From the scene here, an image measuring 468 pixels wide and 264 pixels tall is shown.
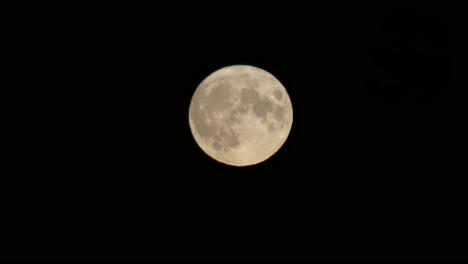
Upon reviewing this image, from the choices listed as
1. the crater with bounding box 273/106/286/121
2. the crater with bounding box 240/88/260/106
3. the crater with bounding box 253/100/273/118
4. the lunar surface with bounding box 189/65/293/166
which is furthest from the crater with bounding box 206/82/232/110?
the crater with bounding box 273/106/286/121

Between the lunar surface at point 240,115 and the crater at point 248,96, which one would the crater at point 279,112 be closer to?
the lunar surface at point 240,115

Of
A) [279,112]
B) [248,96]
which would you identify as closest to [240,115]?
[248,96]

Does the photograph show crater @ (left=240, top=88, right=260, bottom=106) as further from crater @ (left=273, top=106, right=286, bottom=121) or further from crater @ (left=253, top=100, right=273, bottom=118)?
crater @ (left=273, top=106, right=286, bottom=121)

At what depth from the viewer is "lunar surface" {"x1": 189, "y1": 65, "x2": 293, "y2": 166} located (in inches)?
218

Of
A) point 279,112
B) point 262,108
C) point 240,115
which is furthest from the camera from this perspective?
point 279,112

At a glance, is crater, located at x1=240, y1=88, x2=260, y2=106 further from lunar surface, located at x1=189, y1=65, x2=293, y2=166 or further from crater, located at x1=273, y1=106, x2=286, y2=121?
crater, located at x1=273, y1=106, x2=286, y2=121

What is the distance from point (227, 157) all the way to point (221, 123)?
0.55m

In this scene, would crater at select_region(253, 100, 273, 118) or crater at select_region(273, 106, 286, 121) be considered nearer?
crater at select_region(253, 100, 273, 118)

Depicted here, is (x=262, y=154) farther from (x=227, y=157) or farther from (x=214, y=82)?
(x=214, y=82)

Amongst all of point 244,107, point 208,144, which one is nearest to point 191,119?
point 208,144

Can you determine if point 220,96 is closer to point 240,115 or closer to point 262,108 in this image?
point 240,115

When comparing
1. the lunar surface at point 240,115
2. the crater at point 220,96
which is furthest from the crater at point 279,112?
the crater at point 220,96

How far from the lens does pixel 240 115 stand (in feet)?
18.0

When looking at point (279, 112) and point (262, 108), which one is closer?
point (262, 108)
